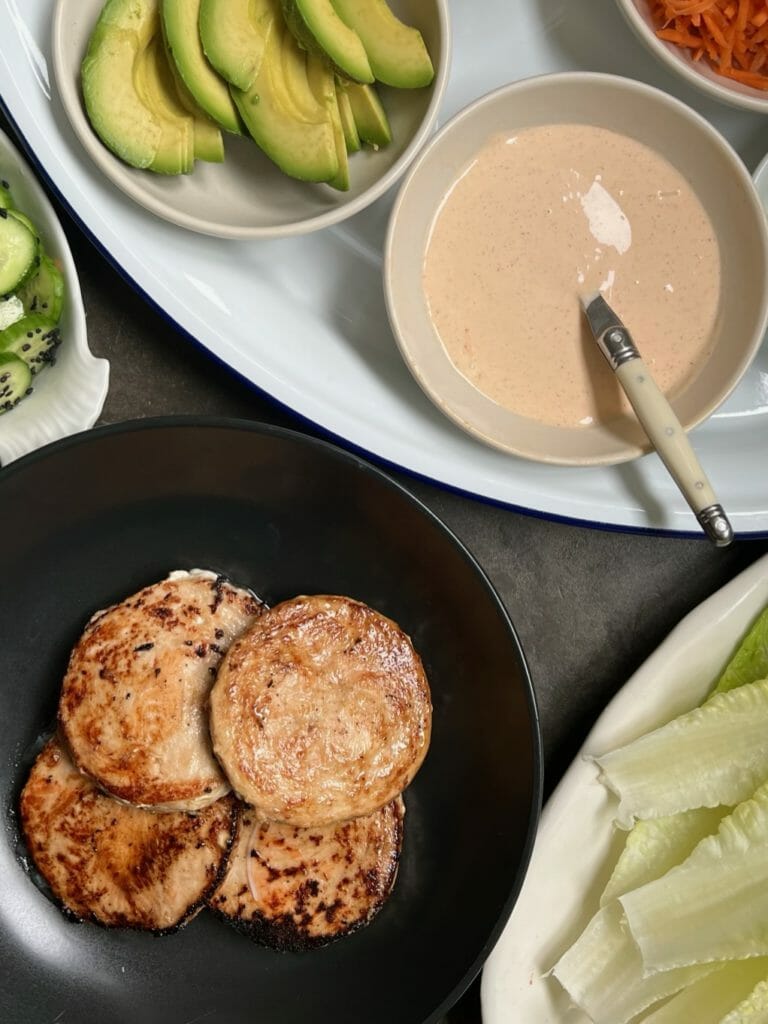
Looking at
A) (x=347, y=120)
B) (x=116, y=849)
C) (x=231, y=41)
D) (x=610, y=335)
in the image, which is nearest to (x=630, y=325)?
(x=610, y=335)

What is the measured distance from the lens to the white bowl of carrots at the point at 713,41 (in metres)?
1.72

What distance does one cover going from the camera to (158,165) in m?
1.63

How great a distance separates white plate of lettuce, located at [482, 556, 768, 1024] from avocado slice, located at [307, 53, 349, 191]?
102cm

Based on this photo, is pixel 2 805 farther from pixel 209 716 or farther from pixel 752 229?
pixel 752 229

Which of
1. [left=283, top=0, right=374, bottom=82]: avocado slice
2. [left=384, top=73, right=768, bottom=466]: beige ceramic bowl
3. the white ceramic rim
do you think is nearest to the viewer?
[left=283, top=0, right=374, bottom=82]: avocado slice

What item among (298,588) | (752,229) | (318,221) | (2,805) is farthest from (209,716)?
(752,229)

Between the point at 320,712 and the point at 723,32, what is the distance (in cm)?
132

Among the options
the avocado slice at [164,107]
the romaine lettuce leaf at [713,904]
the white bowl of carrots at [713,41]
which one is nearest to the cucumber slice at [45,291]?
the avocado slice at [164,107]

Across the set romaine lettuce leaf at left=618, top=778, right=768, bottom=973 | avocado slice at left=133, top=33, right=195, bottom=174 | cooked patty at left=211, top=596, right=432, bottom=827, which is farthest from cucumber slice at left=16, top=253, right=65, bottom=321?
romaine lettuce leaf at left=618, top=778, right=768, bottom=973

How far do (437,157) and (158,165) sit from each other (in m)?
0.47

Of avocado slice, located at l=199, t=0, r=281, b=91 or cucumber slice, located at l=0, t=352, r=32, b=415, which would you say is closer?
avocado slice, located at l=199, t=0, r=281, b=91

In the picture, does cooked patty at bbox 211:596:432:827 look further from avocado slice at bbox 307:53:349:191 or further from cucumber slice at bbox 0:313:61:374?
avocado slice at bbox 307:53:349:191

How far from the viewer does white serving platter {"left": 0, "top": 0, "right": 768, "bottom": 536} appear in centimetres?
181

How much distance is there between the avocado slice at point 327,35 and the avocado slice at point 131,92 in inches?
9.2
